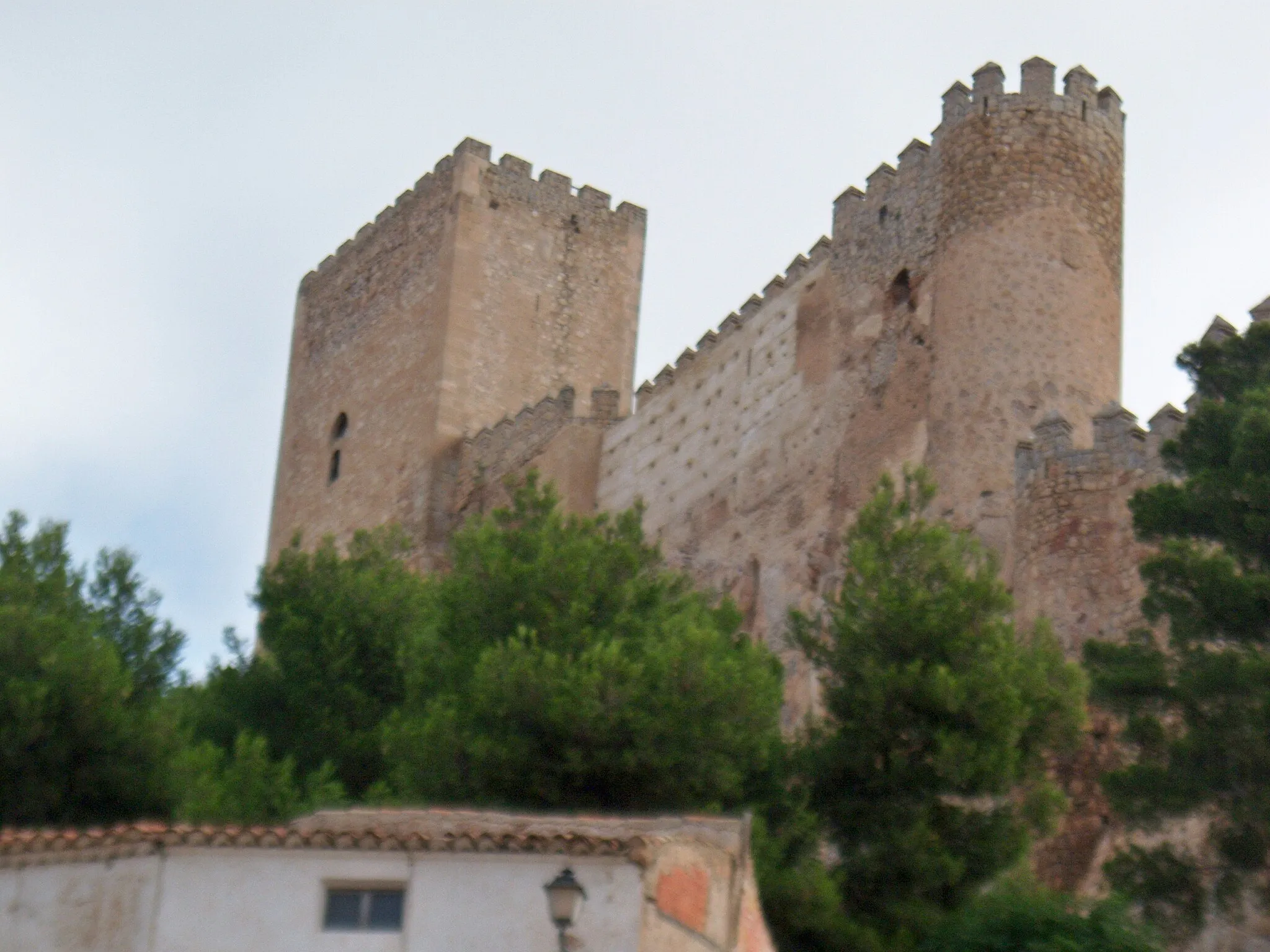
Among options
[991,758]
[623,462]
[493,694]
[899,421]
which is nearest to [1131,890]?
[991,758]

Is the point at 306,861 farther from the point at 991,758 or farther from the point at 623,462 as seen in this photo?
the point at 623,462

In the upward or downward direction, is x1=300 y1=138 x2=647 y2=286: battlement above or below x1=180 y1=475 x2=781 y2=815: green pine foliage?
above

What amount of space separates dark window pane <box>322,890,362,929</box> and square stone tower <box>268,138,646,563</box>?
18.2 metres

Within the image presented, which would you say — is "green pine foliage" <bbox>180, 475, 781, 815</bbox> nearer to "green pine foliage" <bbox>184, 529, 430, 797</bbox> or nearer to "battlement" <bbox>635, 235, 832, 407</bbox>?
"green pine foliage" <bbox>184, 529, 430, 797</bbox>

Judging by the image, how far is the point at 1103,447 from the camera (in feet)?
66.8

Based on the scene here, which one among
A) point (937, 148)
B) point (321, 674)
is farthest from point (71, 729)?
point (937, 148)

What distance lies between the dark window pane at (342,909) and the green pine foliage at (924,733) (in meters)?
3.34

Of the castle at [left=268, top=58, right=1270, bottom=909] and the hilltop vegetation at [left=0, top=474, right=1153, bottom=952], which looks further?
the castle at [left=268, top=58, right=1270, bottom=909]

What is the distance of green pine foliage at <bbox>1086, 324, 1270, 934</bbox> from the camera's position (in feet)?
50.7

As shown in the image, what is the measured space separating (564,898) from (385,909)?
142 cm

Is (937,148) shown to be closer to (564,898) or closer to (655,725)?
(655,725)

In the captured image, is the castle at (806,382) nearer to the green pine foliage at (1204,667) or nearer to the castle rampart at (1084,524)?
the castle rampart at (1084,524)

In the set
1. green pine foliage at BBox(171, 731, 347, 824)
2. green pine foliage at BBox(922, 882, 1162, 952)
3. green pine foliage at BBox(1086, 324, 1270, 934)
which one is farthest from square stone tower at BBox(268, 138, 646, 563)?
green pine foliage at BBox(922, 882, 1162, 952)

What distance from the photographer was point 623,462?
94.9 feet
